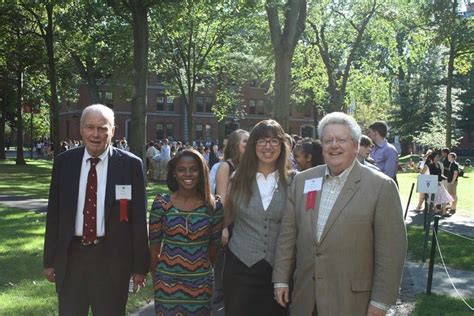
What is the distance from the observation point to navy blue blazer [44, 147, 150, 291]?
3.85 meters

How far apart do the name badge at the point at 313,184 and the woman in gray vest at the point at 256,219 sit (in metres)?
Answer: 0.35

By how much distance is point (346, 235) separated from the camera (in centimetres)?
329

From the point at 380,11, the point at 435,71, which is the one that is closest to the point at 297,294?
the point at 380,11

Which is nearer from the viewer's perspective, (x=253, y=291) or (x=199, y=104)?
(x=253, y=291)

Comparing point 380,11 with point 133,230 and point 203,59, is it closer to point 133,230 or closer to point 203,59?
point 203,59

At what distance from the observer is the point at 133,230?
399 centimetres

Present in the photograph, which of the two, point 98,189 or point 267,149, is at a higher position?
point 267,149

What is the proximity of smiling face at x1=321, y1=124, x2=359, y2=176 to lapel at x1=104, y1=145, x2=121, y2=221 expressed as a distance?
1.55 metres

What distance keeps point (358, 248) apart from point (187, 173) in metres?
1.40

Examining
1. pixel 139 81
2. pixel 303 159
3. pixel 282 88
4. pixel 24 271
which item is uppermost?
pixel 139 81

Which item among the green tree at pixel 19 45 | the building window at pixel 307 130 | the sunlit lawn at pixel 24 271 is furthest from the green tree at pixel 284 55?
the building window at pixel 307 130

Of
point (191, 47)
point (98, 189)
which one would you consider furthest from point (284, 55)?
point (191, 47)

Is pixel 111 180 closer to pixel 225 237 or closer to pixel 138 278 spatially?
pixel 138 278

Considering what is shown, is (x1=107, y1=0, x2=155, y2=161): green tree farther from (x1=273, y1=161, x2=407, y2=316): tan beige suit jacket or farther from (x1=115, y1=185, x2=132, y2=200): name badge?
(x1=273, y1=161, x2=407, y2=316): tan beige suit jacket
